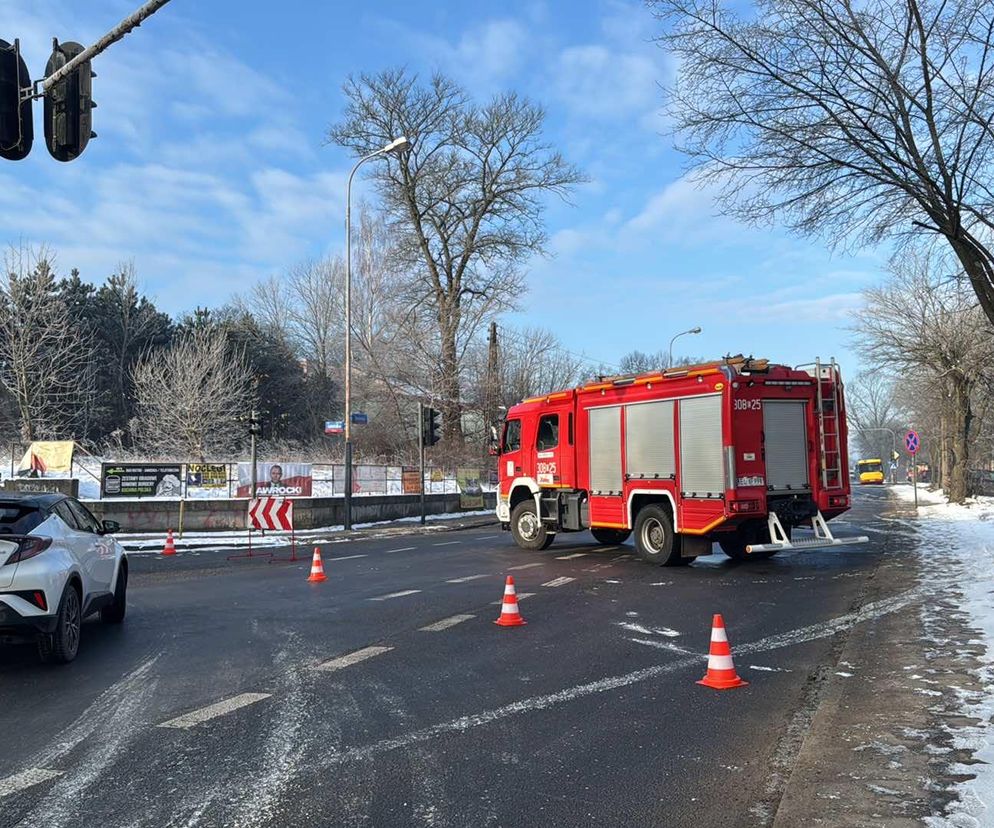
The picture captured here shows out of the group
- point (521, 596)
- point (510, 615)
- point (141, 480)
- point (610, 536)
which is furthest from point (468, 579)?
point (141, 480)

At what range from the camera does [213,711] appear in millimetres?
5754

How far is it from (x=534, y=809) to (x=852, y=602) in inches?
294

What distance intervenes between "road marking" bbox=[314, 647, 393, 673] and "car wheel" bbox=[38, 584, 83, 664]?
7.36 feet

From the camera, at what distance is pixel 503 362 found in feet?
150

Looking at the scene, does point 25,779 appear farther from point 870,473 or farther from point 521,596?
point 870,473

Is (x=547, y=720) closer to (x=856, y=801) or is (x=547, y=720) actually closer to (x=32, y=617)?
(x=856, y=801)

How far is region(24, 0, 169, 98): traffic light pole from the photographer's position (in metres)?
7.07

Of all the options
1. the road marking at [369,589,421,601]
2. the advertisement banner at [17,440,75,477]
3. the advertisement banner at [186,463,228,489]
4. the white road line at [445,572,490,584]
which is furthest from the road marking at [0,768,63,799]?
the advertisement banner at [17,440,75,477]

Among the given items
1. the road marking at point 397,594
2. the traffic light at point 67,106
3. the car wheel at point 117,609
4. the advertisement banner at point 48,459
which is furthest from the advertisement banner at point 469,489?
the traffic light at point 67,106

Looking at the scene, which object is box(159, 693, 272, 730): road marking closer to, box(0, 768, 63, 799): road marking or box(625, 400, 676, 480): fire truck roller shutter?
box(0, 768, 63, 799): road marking

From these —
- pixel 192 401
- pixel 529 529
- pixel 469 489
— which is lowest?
pixel 529 529

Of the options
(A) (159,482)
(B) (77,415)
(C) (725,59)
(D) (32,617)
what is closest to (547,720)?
(D) (32,617)

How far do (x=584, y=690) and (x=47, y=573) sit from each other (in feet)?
15.1

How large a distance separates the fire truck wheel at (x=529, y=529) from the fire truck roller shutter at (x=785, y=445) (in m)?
5.46
